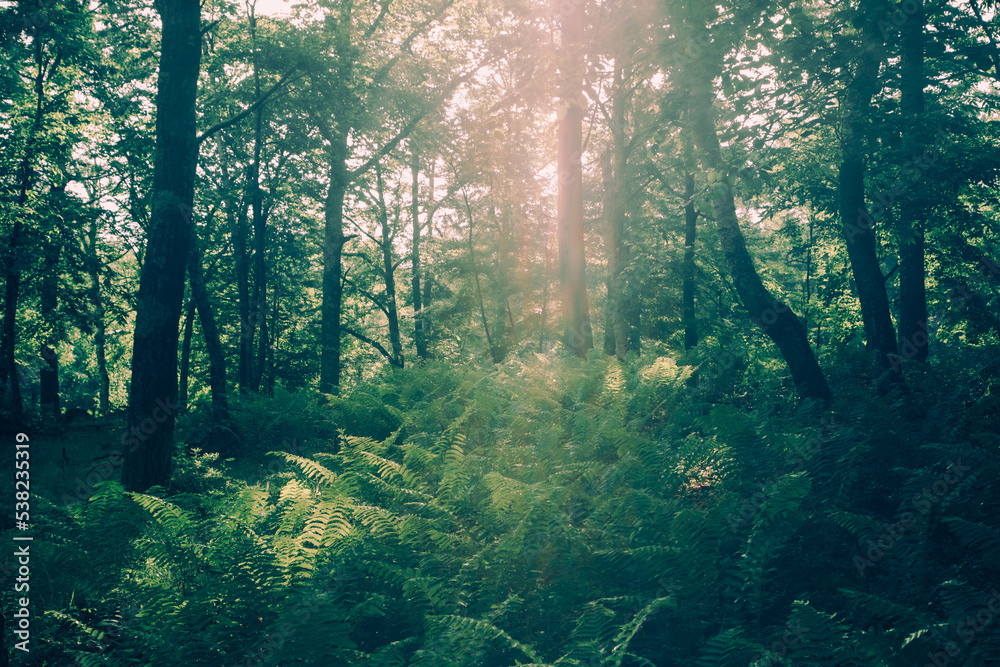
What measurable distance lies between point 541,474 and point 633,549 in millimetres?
2005

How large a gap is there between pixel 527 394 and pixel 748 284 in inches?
146

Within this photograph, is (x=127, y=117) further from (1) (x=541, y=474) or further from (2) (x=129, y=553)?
(1) (x=541, y=474)

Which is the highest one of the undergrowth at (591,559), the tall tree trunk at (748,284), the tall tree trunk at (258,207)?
the tall tree trunk at (258,207)

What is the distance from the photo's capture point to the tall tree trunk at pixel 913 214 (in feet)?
25.9

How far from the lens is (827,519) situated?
399 cm

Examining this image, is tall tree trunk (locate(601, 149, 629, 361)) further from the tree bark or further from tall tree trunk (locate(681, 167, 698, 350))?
tall tree trunk (locate(681, 167, 698, 350))

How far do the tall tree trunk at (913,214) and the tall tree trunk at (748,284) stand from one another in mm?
2788

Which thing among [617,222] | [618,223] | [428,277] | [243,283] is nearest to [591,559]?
[617,222]

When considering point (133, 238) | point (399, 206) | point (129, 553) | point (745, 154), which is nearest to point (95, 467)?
point (129, 553)

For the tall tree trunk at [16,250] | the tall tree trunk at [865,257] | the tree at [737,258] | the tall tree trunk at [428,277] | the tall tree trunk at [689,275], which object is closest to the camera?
the tree at [737,258]

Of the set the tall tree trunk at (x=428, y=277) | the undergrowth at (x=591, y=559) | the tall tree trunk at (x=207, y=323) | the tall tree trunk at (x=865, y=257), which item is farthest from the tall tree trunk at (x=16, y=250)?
the tall tree trunk at (x=865, y=257)

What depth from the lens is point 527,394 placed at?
8602mm

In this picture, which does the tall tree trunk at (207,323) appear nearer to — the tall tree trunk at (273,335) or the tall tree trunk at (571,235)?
the tall tree trunk at (273,335)

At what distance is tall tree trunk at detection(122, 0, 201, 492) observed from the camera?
6445mm
